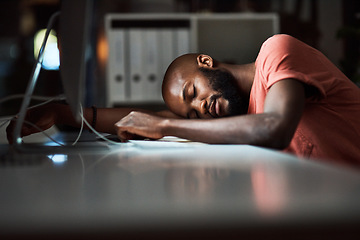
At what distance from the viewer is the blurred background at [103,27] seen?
3.11 meters

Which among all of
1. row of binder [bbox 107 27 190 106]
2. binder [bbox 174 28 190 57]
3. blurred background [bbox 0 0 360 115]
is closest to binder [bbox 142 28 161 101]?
row of binder [bbox 107 27 190 106]

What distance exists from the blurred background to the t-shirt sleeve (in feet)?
A: 6.79

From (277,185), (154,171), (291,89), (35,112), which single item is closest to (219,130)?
(291,89)

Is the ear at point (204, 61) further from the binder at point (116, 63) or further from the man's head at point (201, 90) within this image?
the binder at point (116, 63)

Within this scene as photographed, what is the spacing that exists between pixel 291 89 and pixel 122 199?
2.13ft

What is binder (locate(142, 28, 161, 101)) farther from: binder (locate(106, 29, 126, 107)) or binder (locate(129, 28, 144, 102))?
binder (locate(106, 29, 126, 107))

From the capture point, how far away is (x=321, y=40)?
3203mm

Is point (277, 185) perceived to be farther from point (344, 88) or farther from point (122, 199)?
A: point (344, 88)

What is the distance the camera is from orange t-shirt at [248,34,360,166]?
99 cm

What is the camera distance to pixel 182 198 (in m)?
0.30

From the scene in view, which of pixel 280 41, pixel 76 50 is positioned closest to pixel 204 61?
pixel 280 41

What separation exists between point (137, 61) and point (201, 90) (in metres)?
1.38

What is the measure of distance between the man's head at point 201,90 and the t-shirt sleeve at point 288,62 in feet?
0.89

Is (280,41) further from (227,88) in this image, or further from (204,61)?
(204,61)
